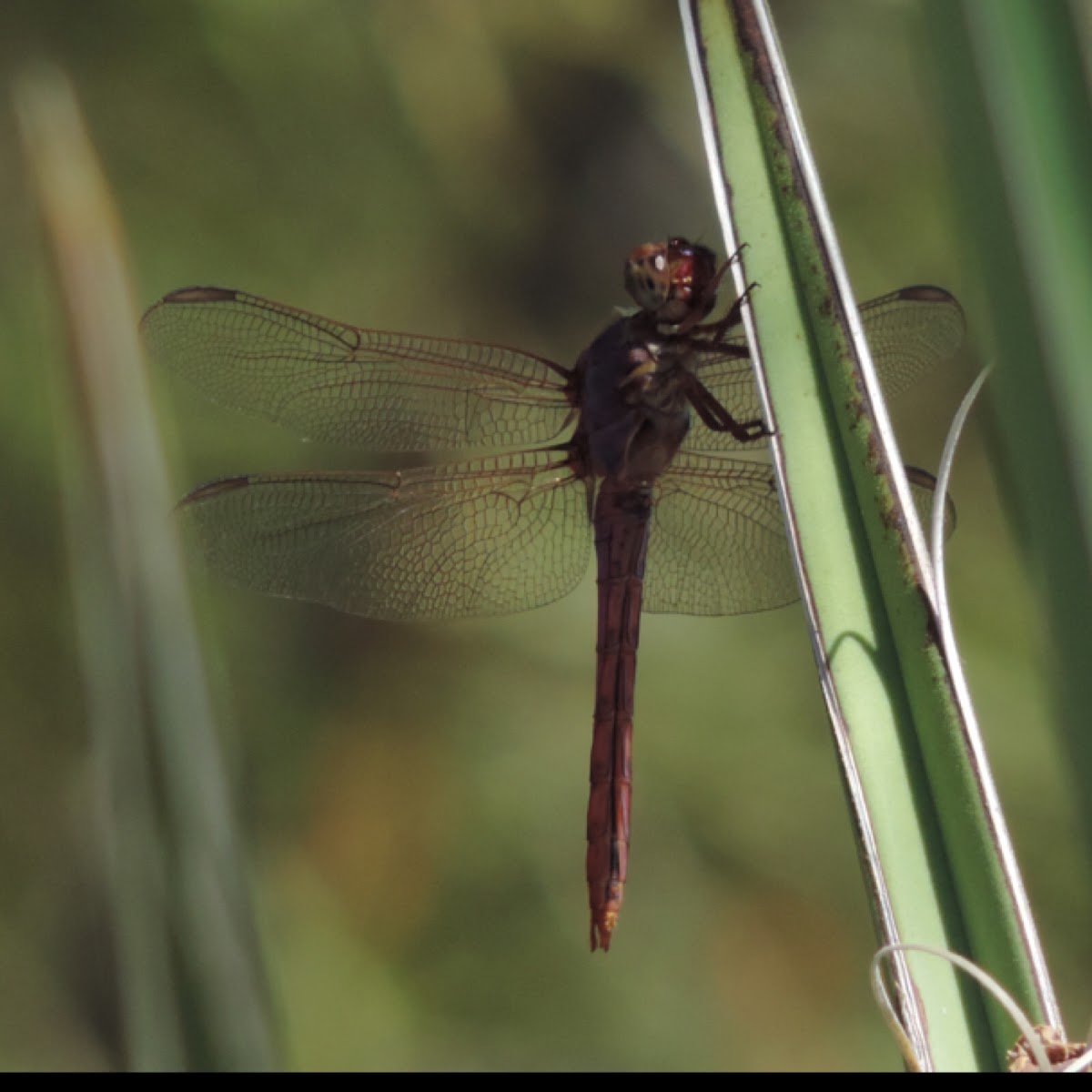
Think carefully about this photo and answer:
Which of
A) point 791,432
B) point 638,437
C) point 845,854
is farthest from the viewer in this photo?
point 845,854

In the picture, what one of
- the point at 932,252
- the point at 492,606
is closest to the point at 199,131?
the point at 492,606

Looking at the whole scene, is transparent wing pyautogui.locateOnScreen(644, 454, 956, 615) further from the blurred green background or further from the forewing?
the blurred green background

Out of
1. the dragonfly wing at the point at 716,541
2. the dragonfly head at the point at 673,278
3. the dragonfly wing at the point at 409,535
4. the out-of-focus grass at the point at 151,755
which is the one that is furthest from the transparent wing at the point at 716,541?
the out-of-focus grass at the point at 151,755

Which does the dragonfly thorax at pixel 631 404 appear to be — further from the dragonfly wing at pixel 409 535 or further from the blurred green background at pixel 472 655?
the blurred green background at pixel 472 655

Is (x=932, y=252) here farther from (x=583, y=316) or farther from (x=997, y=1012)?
(x=997, y=1012)
